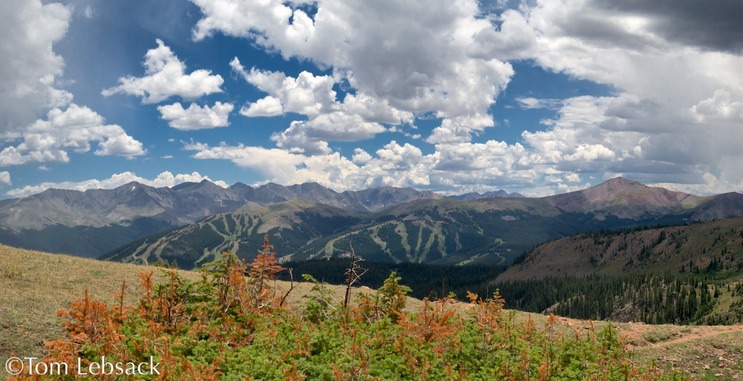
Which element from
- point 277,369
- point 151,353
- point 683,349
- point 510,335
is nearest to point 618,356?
point 510,335

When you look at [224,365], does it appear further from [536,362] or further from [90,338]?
[536,362]

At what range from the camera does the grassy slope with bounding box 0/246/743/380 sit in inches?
816

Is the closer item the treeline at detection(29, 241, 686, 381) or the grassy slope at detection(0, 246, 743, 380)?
the treeline at detection(29, 241, 686, 381)

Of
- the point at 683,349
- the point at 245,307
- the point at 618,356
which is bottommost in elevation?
the point at 683,349

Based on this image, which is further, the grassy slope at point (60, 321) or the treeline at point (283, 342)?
the grassy slope at point (60, 321)

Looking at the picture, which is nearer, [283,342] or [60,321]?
[283,342]

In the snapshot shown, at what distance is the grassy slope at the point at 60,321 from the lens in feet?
68.0

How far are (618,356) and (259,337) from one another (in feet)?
50.9

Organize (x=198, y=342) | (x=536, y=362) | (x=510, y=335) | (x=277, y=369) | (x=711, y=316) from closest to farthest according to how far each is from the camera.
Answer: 1. (x=277, y=369)
2. (x=198, y=342)
3. (x=536, y=362)
4. (x=510, y=335)
5. (x=711, y=316)

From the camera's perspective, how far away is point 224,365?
44.3 feet

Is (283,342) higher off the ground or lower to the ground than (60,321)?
higher

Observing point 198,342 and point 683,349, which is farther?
point 683,349

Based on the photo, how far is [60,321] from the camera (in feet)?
73.0

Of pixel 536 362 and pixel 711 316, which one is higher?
pixel 536 362
